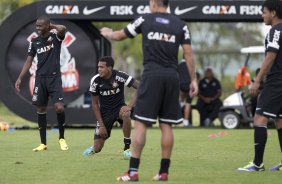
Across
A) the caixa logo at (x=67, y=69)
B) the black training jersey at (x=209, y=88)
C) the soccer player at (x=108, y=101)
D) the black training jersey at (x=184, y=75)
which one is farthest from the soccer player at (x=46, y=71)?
the black training jersey at (x=209, y=88)

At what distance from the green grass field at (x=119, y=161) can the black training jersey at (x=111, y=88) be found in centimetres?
83

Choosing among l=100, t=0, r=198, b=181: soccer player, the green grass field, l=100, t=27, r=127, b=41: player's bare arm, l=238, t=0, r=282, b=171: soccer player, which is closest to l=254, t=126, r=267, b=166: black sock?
l=238, t=0, r=282, b=171: soccer player

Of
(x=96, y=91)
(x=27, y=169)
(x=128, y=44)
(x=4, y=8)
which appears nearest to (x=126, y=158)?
(x=96, y=91)

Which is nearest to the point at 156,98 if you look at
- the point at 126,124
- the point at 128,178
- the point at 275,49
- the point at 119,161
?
the point at 128,178

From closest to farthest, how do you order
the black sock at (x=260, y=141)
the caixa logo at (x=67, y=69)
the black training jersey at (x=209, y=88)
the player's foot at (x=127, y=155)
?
the black sock at (x=260, y=141) < the player's foot at (x=127, y=155) < the caixa logo at (x=67, y=69) < the black training jersey at (x=209, y=88)

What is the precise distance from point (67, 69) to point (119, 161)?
10.5 meters

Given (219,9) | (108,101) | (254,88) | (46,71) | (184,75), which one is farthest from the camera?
(184,75)

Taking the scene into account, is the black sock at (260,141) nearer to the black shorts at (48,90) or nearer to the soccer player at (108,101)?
the soccer player at (108,101)

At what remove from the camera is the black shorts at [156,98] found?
982 cm

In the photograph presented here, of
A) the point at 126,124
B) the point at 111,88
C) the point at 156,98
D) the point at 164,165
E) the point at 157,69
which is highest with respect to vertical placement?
the point at 157,69

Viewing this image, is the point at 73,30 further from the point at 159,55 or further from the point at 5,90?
the point at 159,55

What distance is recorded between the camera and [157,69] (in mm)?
9820

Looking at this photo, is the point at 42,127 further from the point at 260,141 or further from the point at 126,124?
the point at 260,141

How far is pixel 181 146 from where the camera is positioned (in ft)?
52.7
